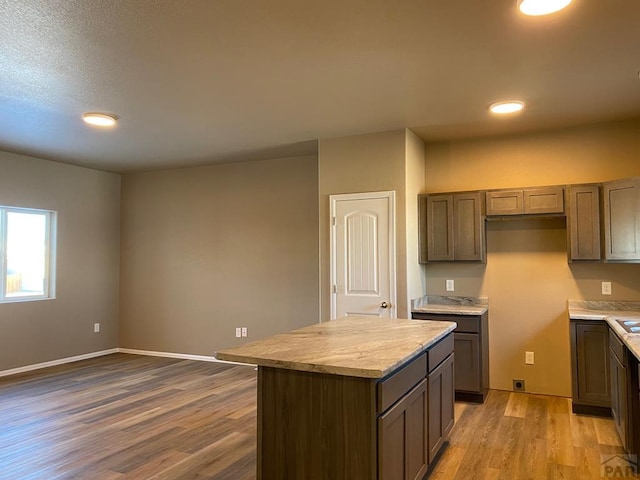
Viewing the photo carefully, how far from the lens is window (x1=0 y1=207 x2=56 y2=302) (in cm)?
559

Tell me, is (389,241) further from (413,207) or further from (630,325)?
(630,325)

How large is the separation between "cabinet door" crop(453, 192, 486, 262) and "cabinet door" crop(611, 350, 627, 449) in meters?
1.45

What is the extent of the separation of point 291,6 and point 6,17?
4.79ft

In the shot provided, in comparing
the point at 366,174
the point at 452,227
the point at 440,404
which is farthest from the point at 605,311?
the point at 366,174

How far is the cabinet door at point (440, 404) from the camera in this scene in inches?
109

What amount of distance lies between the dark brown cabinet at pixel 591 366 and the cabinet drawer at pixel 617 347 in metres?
0.20

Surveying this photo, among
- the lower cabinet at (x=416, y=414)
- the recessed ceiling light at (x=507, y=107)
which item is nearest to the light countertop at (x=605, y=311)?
the lower cabinet at (x=416, y=414)

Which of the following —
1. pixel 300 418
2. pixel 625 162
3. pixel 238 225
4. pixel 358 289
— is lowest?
pixel 300 418

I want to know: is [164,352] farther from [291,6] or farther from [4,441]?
[291,6]

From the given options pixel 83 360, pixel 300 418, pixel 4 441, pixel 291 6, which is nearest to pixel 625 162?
pixel 291 6

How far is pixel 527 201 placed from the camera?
170 inches

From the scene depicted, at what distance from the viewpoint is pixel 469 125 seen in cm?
431

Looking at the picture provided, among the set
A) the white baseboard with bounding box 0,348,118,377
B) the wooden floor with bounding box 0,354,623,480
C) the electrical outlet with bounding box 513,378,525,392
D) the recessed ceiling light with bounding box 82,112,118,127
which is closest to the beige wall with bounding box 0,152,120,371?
the white baseboard with bounding box 0,348,118,377

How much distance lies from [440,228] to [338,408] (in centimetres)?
301
